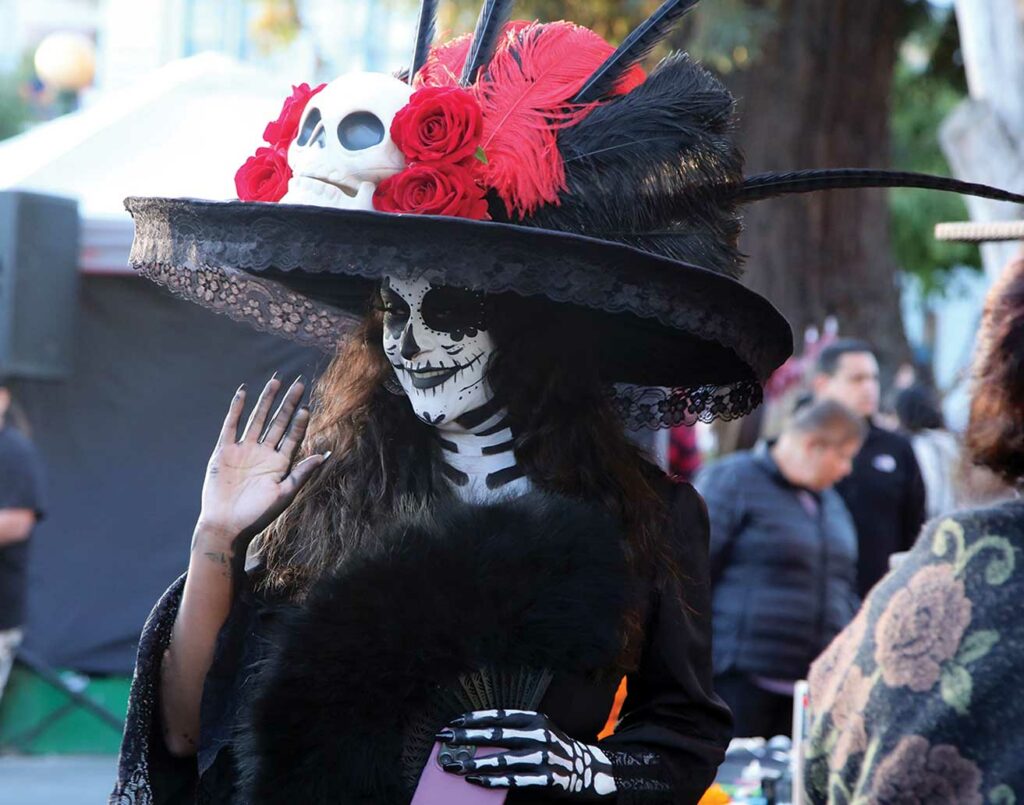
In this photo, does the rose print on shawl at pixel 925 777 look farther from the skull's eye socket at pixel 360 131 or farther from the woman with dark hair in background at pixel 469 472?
the skull's eye socket at pixel 360 131

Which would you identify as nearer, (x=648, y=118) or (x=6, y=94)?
(x=648, y=118)

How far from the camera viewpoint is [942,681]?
2230 mm

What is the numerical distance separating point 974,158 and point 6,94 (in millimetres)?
30584

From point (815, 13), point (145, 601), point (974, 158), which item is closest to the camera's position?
point (974, 158)

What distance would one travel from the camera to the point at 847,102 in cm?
1120

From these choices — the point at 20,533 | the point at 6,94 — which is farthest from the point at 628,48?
the point at 6,94

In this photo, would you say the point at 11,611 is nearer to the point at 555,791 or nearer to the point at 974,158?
the point at 974,158

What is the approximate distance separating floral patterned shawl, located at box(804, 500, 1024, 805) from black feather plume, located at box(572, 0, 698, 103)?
0.85m

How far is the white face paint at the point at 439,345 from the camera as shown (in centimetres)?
241

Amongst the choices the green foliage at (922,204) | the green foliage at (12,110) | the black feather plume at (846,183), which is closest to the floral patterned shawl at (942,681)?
the black feather plume at (846,183)

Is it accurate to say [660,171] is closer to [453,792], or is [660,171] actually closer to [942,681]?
[942,681]

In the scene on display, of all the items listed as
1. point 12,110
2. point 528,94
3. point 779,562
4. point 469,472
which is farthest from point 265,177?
point 12,110

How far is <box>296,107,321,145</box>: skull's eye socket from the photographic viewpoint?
7.84ft

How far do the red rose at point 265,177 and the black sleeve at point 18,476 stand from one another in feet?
17.1
